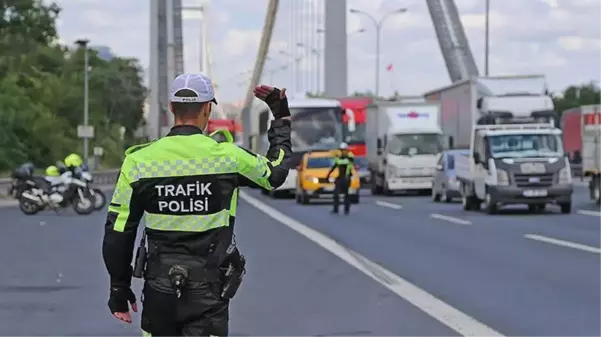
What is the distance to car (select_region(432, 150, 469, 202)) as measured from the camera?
36.9m

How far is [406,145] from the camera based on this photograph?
44.2 m

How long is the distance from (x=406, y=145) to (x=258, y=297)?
102 feet

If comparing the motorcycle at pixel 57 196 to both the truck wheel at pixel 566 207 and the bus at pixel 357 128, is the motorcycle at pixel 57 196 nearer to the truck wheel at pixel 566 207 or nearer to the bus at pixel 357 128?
the truck wheel at pixel 566 207

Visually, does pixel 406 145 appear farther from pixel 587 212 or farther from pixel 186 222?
pixel 186 222

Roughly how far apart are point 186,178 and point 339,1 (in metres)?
65.5

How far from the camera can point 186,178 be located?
5.31 m

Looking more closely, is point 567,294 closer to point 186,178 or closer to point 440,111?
point 186,178

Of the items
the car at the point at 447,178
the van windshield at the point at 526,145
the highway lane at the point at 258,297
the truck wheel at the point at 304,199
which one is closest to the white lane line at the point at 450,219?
the van windshield at the point at 526,145

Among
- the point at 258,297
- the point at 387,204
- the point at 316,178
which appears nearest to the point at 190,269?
the point at 258,297

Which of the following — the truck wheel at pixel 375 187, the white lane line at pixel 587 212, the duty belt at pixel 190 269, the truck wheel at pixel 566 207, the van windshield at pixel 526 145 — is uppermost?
the duty belt at pixel 190 269

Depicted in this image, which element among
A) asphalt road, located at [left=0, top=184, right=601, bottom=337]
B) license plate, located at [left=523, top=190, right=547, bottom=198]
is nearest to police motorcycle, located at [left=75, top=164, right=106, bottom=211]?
asphalt road, located at [left=0, top=184, right=601, bottom=337]

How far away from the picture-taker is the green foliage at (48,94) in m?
67.9

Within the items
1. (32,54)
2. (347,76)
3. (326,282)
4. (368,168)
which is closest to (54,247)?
(326,282)

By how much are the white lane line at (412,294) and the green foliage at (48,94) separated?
44.8 meters
